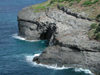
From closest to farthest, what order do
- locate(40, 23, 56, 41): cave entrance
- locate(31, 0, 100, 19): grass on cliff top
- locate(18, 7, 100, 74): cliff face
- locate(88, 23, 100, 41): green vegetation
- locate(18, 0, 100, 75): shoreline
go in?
locate(18, 0, 100, 75): shoreline < locate(18, 7, 100, 74): cliff face < locate(88, 23, 100, 41): green vegetation < locate(31, 0, 100, 19): grass on cliff top < locate(40, 23, 56, 41): cave entrance

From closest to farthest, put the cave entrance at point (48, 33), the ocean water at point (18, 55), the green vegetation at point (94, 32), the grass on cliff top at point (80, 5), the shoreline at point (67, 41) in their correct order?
1. the ocean water at point (18, 55)
2. the shoreline at point (67, 41)
3. the green vegetation at point (94, 32)
4. the grass on cliff top at point (80, 5)
5. the cave entrance at point (48, 33)

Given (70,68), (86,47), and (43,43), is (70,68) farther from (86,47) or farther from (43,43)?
(43,43)

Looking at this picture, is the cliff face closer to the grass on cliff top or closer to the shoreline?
the shoreline

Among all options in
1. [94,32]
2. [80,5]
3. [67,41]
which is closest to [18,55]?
[67,41]

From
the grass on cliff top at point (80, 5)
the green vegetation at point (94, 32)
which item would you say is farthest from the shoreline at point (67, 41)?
the grass on cliff top at point (80, 5)

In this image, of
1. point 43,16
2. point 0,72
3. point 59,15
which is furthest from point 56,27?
point 0,72

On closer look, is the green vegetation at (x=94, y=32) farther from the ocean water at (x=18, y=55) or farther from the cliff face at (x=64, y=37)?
the ocean water at (x=18, y=55)

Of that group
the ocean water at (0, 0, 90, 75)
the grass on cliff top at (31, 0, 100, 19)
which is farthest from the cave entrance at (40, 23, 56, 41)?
the grass on cliff top at (31, 0, 100, 19)

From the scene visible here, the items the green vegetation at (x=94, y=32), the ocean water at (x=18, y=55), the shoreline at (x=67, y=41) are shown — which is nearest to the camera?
the ocean water at (x=18, y=55)
